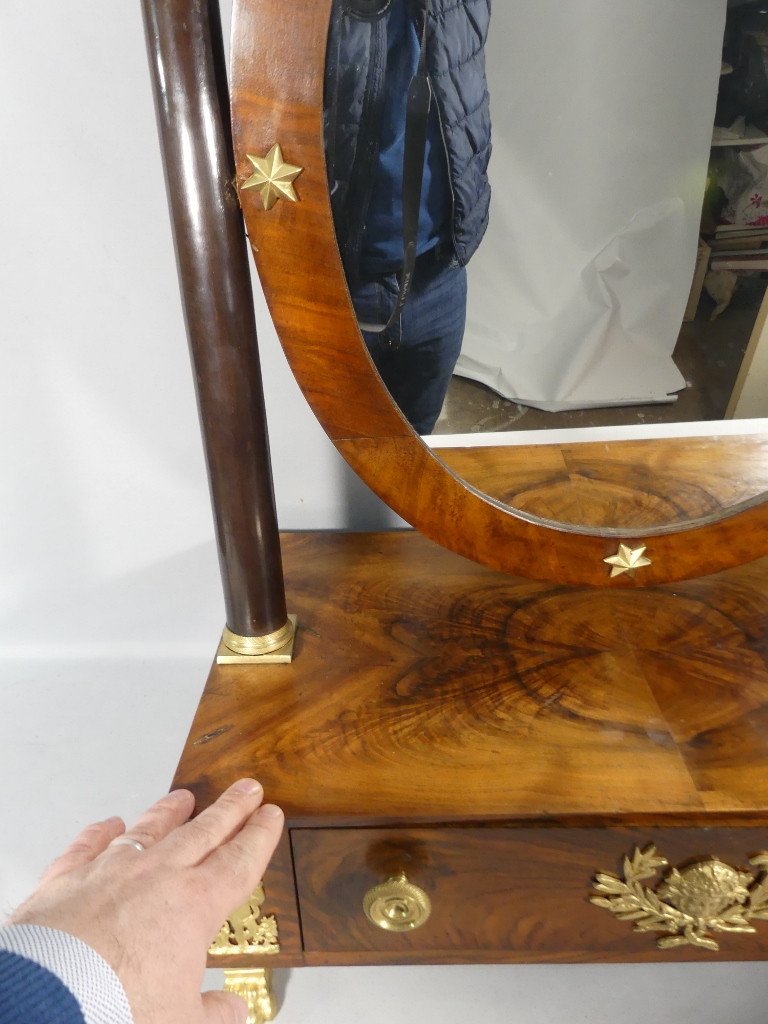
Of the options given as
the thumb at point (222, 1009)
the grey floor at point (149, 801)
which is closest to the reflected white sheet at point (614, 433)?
the thumb at point (222, 1009)

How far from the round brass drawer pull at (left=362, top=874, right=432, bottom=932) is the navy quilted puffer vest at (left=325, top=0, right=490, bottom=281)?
1.48 ft

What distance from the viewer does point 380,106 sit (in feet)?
1.69

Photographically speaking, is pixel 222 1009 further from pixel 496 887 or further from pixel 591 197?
pixel 591 197

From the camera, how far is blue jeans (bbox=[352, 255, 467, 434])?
0.56m

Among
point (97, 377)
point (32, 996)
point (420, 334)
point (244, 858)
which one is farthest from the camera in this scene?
point (97, 377)

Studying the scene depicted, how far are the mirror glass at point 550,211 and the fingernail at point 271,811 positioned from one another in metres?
Result: 0.30

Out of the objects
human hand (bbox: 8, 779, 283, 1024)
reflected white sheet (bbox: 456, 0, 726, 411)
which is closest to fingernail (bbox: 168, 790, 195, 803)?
human hand (bbox: 8, 779, 283, 1024)

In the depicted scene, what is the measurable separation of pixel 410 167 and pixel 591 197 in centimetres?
Answer: 13

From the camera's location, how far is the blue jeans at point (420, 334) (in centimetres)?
56

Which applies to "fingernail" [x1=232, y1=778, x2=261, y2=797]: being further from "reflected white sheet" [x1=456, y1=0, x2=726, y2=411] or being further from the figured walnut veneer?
"reflected white sheet" [x1=456, y1=0, x2=726, y2=411]

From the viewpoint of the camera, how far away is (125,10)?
658 mm

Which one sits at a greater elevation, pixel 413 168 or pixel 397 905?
pixel 413 168

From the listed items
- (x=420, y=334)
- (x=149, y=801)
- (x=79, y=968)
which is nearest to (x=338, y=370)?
(x=420, y=334)

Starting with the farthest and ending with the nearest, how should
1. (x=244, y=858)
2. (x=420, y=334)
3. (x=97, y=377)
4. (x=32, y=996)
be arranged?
(x=97, y=377), (x=420, y=334), (x=244, y=858), (x=32, y=996)
